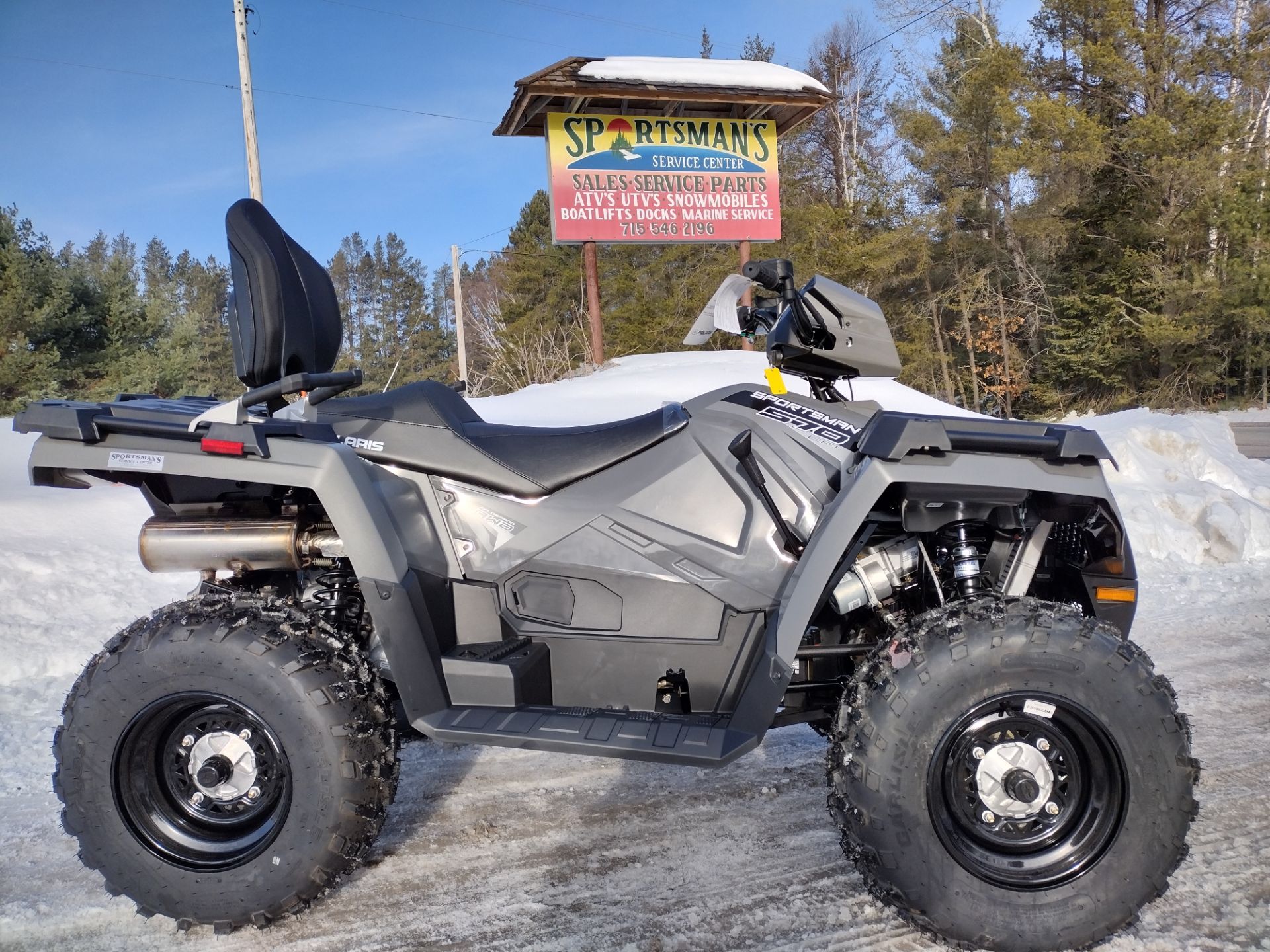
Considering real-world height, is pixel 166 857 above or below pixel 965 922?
above

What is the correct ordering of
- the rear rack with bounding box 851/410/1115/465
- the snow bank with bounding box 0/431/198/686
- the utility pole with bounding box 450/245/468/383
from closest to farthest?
the rear rack with bounding box 851/410/1115/465, the snow bank with bounding box 0/431/198/686, the utility pole with bounding box 450/245/468/383

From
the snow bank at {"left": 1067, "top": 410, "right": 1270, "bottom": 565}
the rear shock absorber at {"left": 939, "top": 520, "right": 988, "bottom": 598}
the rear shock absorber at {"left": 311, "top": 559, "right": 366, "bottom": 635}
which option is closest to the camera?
the rear shock absorber at {"left": 939, "top": 520, "right": 988, "bottom": 598}

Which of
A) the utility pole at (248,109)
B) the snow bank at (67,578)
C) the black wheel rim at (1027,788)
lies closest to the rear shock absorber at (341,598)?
the black wheel rim at (1027,788)

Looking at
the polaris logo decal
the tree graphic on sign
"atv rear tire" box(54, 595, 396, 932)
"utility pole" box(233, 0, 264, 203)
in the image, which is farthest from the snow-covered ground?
the tree graphic on sign

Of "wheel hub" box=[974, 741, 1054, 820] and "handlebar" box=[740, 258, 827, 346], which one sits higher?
"handlebar" box=[740, 258, 827, 346]

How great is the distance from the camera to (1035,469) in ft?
7.49

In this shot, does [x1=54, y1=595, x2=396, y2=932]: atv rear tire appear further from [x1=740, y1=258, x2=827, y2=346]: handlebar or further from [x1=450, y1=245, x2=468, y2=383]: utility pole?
[x1=450, y1=245, x2=468, y2=383]: utility pole

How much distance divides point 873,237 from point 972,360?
5.17 metres

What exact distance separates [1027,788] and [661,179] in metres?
17.6

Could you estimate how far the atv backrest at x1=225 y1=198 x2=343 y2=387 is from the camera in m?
2.57

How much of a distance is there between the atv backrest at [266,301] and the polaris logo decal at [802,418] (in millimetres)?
1386

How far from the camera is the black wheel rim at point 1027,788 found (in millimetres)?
2160

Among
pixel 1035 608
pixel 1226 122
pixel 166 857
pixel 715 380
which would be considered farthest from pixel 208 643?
pixel 1226 122

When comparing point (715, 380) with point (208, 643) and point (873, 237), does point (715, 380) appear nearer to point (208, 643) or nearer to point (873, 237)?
point (208, 643)
